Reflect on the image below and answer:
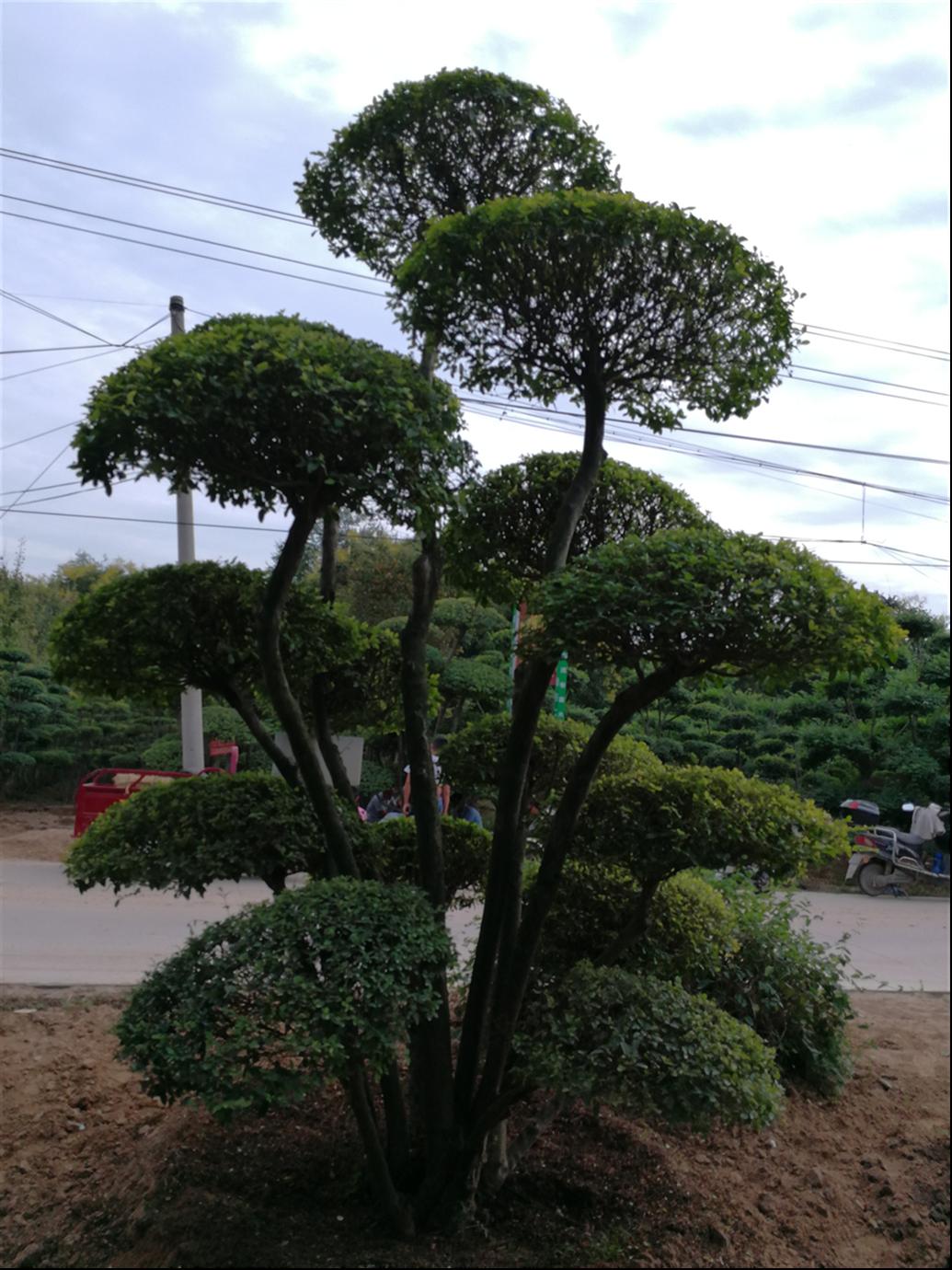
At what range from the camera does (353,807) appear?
10.8 feet

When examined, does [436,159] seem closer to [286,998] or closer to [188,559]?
[286,998]

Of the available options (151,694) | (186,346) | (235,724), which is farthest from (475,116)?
(235,724)

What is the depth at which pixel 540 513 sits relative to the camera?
340 cm

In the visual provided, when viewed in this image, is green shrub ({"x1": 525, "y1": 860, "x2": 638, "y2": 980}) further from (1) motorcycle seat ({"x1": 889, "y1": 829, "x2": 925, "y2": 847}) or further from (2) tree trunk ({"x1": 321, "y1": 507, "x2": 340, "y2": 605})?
(1) motorcycle seat ({"x1": 889, "y1": 829, "x2": 925, "y2": 847})

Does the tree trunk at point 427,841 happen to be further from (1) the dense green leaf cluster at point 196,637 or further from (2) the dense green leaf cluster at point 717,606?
(2) the dense green leaf cluster at point 717,606

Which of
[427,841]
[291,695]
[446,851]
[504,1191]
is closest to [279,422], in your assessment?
[291,695]

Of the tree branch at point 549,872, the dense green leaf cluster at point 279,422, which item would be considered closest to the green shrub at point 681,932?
the tree branch at point 549,872

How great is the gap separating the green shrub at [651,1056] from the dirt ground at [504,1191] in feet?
1.50

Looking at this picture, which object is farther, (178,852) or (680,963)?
(680,963)

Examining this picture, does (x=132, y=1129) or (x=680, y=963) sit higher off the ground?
(x=680, y=963)

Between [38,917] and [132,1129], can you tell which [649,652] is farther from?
[38,917]

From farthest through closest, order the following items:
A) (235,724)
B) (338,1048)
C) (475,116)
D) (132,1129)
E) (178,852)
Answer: (235,724) < (132,1129) < (475,116) < (178,852) < (338,1048)

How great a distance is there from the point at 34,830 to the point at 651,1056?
10131 mm

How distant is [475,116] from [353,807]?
2275 millimetres
